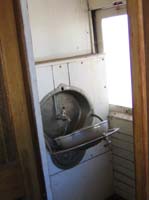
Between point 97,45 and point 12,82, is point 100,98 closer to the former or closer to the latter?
point 97,45

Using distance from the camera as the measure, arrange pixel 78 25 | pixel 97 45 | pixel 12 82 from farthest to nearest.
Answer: pixel 97 45 → pixel 78 25 → pixel 12 82

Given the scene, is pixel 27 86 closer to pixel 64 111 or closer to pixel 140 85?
pixel 140 85

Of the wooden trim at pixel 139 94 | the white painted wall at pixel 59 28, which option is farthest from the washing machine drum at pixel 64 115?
the wooden trim at pixel 139 94

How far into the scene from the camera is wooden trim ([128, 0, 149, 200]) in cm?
80

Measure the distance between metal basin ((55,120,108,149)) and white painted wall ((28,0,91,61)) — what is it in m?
0.60

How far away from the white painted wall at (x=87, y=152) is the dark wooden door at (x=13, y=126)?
55cm

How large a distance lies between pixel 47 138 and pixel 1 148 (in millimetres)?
643

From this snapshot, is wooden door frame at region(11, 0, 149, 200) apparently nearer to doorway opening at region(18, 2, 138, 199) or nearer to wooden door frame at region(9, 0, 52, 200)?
wooden door frame at region(9, 0, 52, 200)

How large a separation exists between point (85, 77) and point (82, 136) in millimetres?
449

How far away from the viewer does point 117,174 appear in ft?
8.09

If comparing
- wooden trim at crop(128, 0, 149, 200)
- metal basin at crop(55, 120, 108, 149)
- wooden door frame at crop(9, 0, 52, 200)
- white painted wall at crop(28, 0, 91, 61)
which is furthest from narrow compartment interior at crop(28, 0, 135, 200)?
wooden trim at crop(128, 0, 149, 200)

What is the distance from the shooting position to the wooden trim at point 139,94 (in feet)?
2.64

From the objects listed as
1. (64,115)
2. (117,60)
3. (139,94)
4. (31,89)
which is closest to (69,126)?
(64,115)

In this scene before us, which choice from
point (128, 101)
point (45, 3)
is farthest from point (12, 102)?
point (128, 101)
